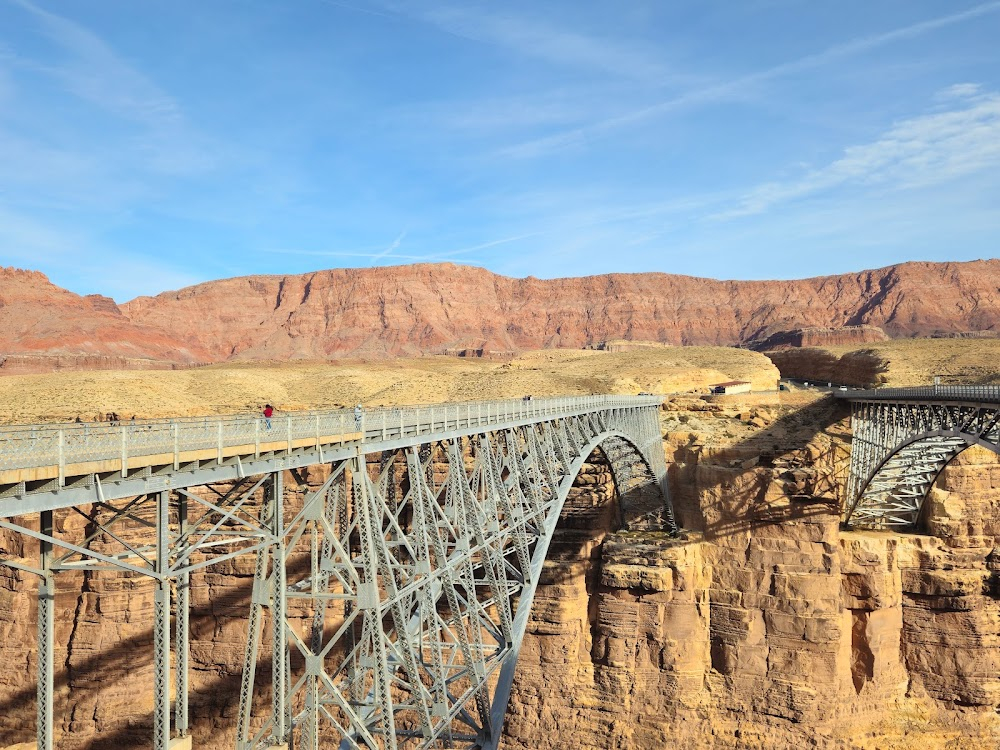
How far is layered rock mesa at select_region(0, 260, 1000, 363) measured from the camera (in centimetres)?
17325

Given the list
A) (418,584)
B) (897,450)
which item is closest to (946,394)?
(897,450)

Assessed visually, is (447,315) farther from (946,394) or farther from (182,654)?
(182,654)

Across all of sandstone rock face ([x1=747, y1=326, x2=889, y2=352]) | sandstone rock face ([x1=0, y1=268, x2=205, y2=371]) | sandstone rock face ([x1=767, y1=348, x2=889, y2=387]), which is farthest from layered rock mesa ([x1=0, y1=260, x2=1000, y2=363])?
sandstone rock face ([x1=767, y1=348, x2=889, y2=387])

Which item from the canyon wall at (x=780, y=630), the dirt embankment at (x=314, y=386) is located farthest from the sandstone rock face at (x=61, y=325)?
the canyon wall at (x=780, y=630)

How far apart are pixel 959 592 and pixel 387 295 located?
161 metres

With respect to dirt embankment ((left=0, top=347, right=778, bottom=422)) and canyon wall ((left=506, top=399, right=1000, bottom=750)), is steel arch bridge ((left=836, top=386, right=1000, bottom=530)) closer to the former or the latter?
canyon wall ((left=506, top=399, right=1000, bottom=750))

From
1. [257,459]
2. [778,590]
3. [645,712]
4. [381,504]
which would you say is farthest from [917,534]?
[257,459]

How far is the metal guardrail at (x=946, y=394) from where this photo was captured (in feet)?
86.9

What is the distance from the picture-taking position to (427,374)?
8450cm

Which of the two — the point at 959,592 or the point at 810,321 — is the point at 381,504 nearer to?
the point at 959,592

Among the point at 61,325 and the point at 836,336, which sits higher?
the point at 61,325

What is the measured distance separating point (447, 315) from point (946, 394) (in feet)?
540

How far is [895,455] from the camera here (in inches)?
1518

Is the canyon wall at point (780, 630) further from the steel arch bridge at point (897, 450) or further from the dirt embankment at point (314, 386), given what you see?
the dirt embankment at point (314, 386)
